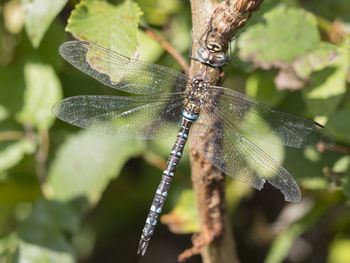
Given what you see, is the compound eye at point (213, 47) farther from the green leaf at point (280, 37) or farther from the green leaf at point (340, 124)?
the green leaf at point (340, 124)

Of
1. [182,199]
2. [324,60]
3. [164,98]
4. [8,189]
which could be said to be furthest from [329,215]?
[8,189]

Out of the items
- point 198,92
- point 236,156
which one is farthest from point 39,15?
point 236,156

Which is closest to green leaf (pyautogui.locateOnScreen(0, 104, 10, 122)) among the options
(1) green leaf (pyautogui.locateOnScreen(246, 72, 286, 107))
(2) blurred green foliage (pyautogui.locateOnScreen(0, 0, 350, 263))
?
(2) blurred green foliage (pyautogui.locateOnScreen(0, 0, 350, 263))

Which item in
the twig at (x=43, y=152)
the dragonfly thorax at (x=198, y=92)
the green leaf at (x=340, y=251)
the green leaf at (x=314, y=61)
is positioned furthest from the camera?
the green leaf at (x=340, y=251)

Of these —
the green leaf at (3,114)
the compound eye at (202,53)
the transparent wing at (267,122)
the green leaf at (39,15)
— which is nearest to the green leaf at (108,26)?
the green leaf at (39,15)

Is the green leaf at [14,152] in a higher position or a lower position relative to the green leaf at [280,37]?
lower

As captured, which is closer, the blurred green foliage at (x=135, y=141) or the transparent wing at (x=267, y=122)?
the transparent wing at (x=267, y=122)
